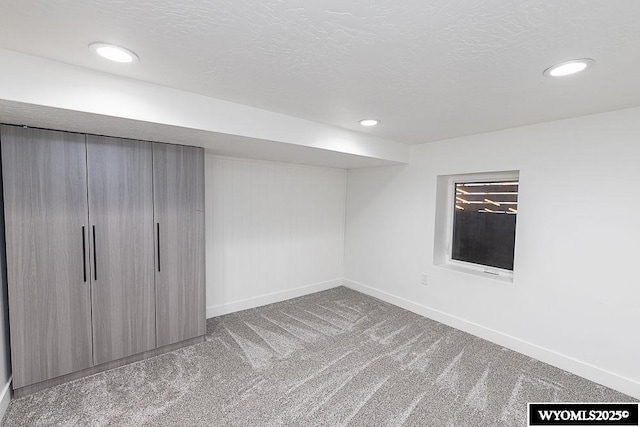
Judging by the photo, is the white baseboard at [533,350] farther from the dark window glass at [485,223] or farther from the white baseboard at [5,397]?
the white baseboard at [5,397]

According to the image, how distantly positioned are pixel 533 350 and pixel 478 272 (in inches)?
33.7

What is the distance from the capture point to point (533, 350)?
2680 millimetres

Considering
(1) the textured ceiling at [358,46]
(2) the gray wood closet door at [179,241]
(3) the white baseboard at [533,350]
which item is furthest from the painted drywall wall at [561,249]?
(2) the gray wood closet door at [179,241]

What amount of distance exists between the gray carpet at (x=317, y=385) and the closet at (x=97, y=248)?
0.85ft

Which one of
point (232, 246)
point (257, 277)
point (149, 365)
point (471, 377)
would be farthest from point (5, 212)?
point (471, 377)

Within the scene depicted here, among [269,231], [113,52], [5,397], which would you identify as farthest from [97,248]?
[269,231]

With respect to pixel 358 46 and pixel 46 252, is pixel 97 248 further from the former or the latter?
pixel 358 46

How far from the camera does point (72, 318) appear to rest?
7.27ft

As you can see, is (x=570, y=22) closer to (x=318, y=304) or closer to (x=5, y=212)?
(x=5, y=212)

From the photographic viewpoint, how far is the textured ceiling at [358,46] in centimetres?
113

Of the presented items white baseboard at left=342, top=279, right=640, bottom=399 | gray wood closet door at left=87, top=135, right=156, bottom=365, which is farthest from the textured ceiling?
white baseboard at left=342, top=279, right=640, bottom=399

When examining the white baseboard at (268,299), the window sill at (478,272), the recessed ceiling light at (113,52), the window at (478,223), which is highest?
the recessed ceiling light at (113,52)

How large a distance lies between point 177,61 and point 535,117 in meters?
2.74

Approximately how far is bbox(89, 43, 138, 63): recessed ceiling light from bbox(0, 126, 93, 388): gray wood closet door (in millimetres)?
970
